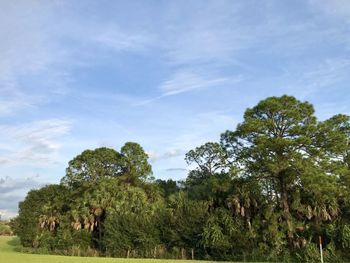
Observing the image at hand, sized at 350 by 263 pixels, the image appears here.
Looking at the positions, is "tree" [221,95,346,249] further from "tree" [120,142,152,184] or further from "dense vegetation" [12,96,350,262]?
"tree" [120,142,152,184]

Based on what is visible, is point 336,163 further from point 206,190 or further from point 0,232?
point 0,232

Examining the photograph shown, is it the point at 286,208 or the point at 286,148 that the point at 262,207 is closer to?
the point at 286,208

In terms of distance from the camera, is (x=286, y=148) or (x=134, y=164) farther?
(x=134, y=164)

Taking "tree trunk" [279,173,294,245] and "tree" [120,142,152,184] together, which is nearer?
"tree trunk" [279,173,294,245]

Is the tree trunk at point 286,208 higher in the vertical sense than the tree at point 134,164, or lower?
lower

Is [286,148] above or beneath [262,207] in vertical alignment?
above

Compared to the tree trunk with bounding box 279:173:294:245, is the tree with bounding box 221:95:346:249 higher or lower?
higher

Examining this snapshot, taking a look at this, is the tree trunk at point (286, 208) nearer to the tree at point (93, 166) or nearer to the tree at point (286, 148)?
the tree at point (286, 148)

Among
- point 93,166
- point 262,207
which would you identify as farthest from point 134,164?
point 262,207

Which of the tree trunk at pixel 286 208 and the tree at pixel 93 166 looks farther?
the tree at pixel 93 166

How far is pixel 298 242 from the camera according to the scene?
36.0m

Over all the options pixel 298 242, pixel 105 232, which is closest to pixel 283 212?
pixel 298 242

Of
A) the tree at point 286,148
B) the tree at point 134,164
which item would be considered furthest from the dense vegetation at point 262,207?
the tree at point 134,164

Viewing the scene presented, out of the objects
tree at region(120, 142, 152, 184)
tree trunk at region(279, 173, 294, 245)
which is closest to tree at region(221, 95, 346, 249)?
tree trunk at region(279, 173, 294, 245)
